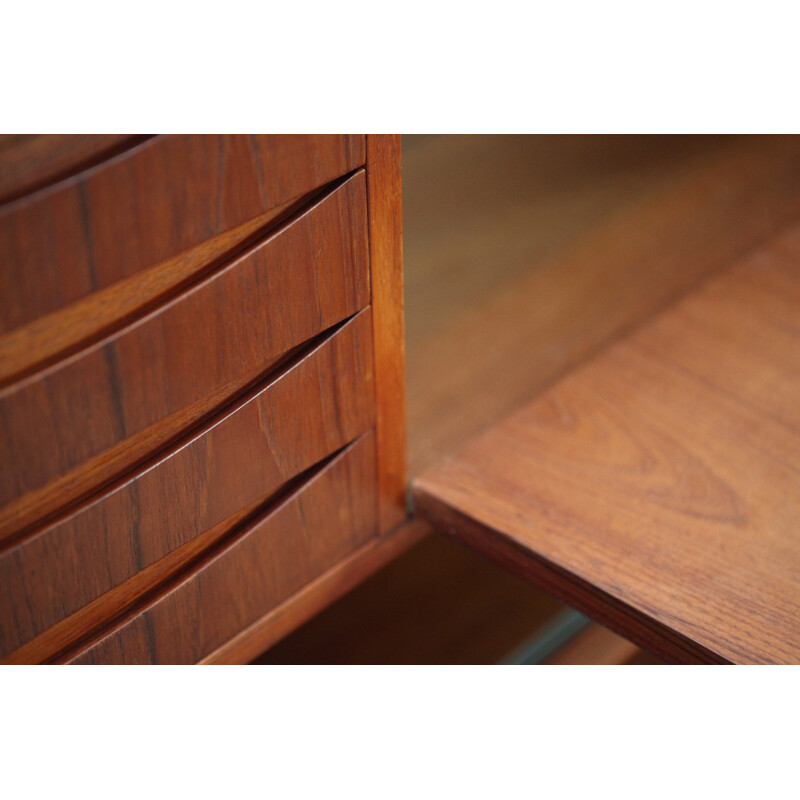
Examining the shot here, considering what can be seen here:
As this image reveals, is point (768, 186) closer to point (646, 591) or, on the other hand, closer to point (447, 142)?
point (447, 142)

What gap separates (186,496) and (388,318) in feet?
0.43

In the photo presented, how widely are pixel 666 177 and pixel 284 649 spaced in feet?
1.59

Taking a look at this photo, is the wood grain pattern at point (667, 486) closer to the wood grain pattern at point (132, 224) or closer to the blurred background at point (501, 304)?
the blurred background at point (501, 304)

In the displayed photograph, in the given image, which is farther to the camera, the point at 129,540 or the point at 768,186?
the point at 768,186

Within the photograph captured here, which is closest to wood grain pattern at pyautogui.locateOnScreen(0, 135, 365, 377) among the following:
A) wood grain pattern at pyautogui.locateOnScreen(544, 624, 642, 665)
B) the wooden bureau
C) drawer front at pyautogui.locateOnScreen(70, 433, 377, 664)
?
the wooden bureau

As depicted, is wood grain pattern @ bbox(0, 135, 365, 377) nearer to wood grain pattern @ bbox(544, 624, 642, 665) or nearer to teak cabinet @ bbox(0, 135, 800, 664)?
teak cabinet @ bbox(0, 135, 800, 664)

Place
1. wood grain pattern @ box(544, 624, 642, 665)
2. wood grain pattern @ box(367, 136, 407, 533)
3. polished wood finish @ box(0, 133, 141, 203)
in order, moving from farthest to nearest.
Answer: wood grain pattern @ box(544, 624, 642, 665)
wood grain pattern @ box(367, 136, 407, 533)
polished wood finish @ box(0, 133, 141, 203)

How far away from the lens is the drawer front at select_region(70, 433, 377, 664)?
47cm

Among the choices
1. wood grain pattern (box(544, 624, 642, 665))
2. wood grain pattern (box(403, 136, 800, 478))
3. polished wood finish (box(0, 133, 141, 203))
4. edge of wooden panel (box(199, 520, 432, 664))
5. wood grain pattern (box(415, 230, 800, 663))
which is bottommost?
wood grain pattern (box(544, 624, 642, 665))

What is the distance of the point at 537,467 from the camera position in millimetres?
582

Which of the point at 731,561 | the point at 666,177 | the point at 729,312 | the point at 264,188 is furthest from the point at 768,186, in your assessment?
the point at 264,188

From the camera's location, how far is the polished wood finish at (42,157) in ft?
1.08

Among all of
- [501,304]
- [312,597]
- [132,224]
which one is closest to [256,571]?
[312,597]

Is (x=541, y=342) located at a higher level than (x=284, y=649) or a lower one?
higher
